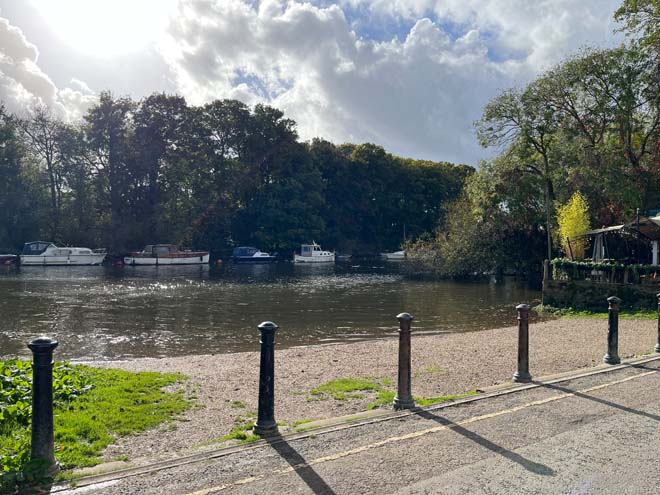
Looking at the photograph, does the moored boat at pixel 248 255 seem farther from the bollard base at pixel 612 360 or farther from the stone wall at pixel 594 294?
the bollard base at pixel 612 360

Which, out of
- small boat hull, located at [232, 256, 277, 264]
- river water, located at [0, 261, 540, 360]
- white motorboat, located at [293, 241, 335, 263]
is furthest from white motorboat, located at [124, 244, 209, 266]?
river water, located at [0, 261, 540, 360]

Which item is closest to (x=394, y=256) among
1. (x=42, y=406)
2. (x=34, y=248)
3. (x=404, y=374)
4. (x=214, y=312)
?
(x=34, y=248)

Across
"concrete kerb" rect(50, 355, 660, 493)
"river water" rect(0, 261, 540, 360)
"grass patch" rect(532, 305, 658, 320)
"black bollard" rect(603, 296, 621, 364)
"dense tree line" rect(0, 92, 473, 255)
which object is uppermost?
"dense tree line" rect(0, 92, 473, 255)

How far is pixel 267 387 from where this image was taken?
5879 millimetres

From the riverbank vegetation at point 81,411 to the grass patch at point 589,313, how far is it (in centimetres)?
1731

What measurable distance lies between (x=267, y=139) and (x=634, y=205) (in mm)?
53080

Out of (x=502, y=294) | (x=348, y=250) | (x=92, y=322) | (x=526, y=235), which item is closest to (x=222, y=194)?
(x=348, y=250)

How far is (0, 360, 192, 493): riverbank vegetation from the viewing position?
16.3ft

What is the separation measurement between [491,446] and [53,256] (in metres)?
59.0

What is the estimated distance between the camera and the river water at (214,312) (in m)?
16.2

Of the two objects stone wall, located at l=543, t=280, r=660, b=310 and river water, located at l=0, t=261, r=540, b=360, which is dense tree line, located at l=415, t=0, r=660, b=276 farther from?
stone wall, located at l=543, t=280, r=660, b=310

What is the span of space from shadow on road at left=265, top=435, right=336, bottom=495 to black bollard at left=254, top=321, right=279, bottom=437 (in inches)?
8.7

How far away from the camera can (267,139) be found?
75.8 metres

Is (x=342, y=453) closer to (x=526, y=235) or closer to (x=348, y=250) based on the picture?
(x=526, y=235)
